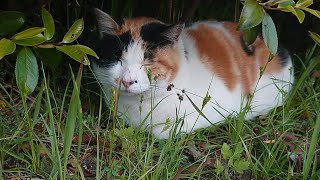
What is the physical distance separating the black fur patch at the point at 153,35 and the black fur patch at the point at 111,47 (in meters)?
0.07

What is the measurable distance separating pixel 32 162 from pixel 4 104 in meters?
0.55

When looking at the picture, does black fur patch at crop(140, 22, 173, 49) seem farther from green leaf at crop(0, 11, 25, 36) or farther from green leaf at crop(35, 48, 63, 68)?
green leaf at crop(0, 11, 25, 36)

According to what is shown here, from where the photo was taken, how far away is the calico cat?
7.89 ft

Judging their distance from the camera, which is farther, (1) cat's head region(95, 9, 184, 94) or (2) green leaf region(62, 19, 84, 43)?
(1) cat's head region(95, 9, 184, 94)

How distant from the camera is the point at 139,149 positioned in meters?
2.30

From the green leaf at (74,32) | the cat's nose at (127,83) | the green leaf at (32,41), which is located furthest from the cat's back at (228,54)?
the green leaf at (32,41)

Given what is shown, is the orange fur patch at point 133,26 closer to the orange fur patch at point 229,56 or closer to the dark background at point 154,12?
the orange fur patch at point 229,56

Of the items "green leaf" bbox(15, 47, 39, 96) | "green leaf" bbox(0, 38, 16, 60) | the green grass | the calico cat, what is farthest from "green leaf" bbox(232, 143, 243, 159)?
"green leaf" bbox(0, 38, 16, 60)

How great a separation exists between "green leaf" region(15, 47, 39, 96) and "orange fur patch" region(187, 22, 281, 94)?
1028mm

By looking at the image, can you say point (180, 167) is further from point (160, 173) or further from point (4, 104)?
point (4, 104)

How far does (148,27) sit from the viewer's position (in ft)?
8.09

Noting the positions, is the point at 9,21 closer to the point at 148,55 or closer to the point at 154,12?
the point at 148,55

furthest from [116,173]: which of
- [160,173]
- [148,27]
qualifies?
[148,27]

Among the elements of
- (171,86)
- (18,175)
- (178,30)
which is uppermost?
(178,30)
